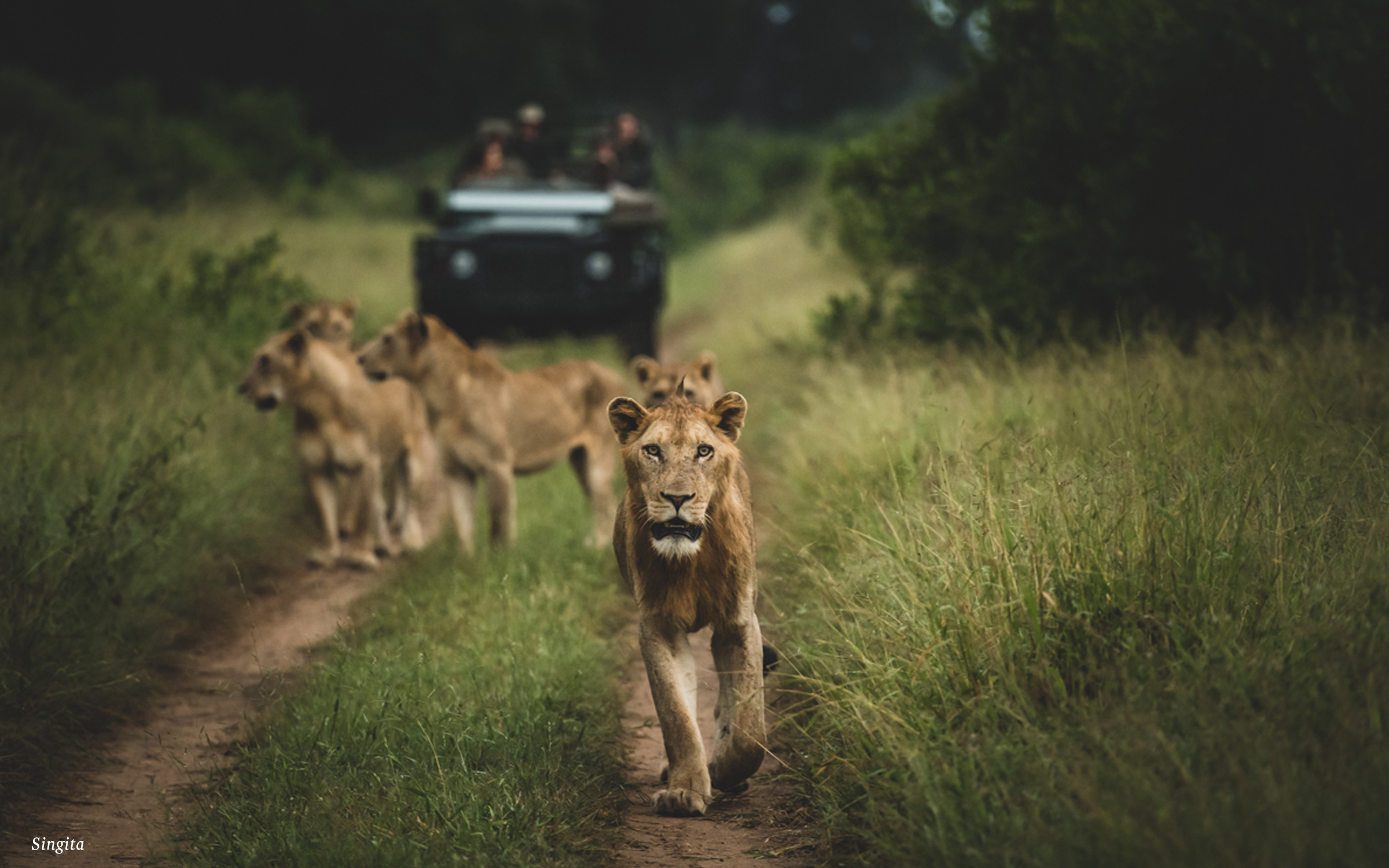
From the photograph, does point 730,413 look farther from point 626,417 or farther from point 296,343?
point 296,343

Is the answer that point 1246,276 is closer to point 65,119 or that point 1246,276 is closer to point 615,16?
point 65,119

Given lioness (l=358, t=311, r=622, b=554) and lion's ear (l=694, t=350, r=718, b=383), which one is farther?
lioness (l=358, t=311, r=622, b=554)

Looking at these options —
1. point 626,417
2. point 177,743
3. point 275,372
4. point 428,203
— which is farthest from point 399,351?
point 428,203

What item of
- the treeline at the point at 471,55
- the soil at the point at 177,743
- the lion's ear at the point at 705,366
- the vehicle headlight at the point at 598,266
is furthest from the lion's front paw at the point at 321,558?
the treeline at the point at 471,55

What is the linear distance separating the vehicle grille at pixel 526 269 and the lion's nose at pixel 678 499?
8.73m

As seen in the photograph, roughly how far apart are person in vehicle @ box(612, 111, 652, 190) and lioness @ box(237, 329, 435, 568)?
700cm

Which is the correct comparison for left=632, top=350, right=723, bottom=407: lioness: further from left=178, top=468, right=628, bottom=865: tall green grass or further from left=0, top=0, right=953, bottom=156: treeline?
left=0, top=0, right=953, bottom=156: treeline

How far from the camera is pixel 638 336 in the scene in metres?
13.1

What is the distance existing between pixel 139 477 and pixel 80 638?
144 cm

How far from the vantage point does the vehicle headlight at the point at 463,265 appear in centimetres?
1236

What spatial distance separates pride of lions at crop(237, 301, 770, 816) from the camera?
4180mm

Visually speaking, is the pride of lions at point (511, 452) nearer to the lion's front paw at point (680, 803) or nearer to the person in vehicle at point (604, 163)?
the lion's front paw at point (680, 803)

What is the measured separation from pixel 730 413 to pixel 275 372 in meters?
4.19

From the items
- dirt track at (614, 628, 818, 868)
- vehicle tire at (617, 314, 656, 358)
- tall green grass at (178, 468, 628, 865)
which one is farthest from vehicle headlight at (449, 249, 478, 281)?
dirt track at (614, 628, 818, 868)
